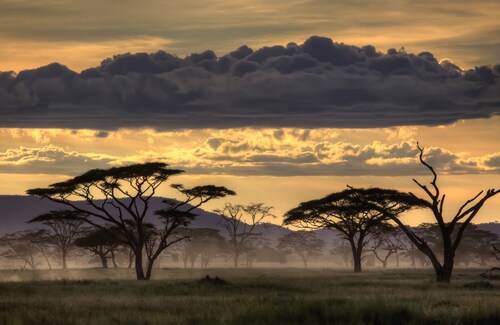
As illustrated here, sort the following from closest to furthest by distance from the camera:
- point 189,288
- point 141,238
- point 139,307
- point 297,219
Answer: point 139,307 < point 189,288 < point 141,238 < point 297,219

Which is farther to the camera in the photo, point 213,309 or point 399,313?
point 213,309

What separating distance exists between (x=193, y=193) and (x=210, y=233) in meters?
87.6

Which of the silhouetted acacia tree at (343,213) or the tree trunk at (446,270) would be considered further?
the silhouetted acacia tree at (343,213)

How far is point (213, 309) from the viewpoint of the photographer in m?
28.1

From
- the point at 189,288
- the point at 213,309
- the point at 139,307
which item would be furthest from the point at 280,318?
the point at 189,288

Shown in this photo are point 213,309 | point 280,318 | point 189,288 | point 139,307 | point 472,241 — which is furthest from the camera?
point 472,241

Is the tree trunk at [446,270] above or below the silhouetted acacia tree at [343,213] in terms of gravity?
below

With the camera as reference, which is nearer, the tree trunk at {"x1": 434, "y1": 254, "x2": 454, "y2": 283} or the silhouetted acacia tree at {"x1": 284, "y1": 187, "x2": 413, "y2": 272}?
the tree trunk at {"x1": 434, "y1": 254, "x2": 454, "y2": 283}

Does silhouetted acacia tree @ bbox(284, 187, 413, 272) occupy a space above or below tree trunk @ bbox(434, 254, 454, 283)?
above

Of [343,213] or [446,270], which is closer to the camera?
[446,270]

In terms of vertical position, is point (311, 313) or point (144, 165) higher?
point (144, 165)

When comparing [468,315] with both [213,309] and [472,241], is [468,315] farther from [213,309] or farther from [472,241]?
[472,241]

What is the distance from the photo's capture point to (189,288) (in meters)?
44.8

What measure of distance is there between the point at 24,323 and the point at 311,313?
8.18m
